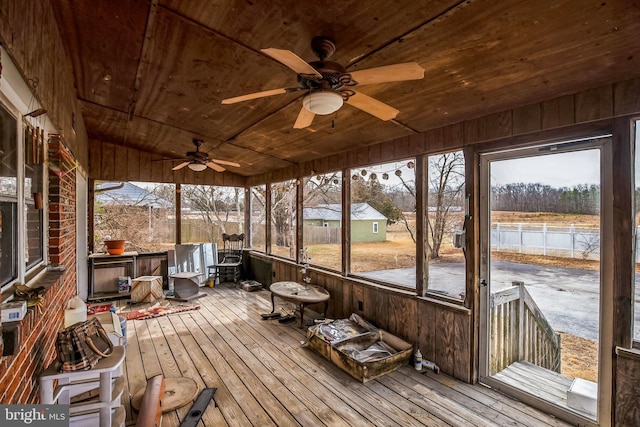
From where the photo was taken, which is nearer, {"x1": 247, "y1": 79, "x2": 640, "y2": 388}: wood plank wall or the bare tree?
{"x1": 247, "y1": 79, "x2": 640, "y2": 388}: wood plank wall

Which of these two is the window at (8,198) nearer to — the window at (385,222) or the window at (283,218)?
the window at (385,222)

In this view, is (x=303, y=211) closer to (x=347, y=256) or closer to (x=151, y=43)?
(x=347, y=256)

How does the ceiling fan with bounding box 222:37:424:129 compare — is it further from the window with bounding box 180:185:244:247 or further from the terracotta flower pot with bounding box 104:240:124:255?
the window with bounding box 180:185:244:247

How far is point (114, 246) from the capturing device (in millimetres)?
5727

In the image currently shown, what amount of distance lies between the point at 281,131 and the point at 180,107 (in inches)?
48.2

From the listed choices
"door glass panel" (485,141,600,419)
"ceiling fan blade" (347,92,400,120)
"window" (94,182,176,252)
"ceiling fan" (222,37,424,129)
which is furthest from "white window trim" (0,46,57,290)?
"window" (94,182,176,252)

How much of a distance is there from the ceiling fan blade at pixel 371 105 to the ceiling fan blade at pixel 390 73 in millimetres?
227

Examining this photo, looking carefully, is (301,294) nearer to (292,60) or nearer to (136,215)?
(292,60)

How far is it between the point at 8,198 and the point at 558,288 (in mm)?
→ 3856

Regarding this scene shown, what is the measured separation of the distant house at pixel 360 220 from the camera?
13.4 feet

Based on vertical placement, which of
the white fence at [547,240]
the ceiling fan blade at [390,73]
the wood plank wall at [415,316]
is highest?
the ceiling fan blade at [390,73]

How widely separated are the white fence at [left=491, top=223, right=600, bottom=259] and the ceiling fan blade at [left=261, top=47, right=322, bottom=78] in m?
2.27

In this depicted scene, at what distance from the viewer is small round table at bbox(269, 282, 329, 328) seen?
4095 millimetres

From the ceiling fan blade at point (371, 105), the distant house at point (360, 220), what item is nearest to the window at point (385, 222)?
the distant house at point (360, 220)
